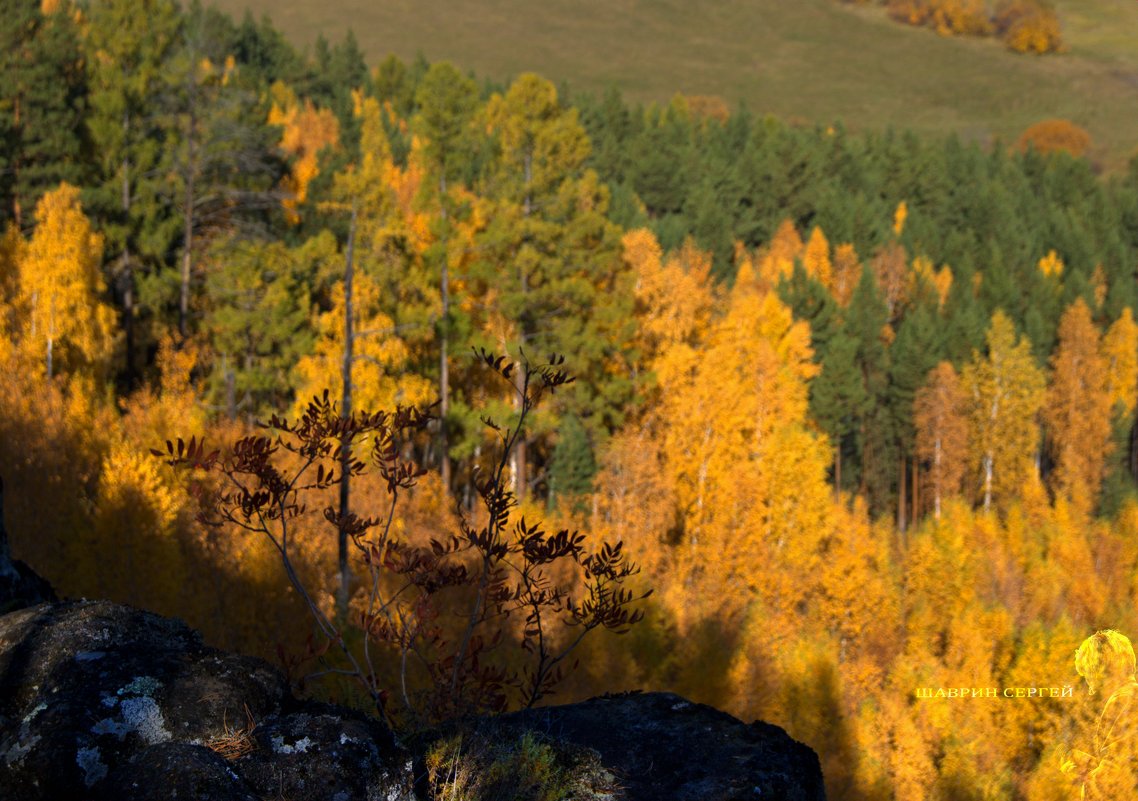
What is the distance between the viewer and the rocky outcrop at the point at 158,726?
617 cm

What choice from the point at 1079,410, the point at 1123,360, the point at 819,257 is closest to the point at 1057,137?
the point at 1123,360

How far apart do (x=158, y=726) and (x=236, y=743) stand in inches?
23.2

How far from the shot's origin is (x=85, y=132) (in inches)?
1793

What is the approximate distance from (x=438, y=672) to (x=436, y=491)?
3019cm

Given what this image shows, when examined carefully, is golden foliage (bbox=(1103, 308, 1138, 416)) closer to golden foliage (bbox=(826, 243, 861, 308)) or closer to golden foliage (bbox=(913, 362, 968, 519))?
golden foliage (bbox=(826, 243, 861, 308))

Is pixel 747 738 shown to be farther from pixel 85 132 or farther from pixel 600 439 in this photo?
pixel 85 132

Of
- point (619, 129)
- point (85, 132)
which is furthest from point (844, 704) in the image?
point (619, 129)

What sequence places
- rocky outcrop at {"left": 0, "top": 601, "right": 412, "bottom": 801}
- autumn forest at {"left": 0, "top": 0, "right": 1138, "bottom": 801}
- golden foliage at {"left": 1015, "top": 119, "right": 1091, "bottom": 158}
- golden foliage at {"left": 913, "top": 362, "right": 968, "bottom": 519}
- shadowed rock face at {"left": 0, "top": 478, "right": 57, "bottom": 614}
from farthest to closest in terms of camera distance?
golden foliage at {"left": 1015, "top": 119, "right": 1091, "bottom": 158} → golden foliage at {"left": 913, "top": 362, "right": 968, "bottom": 519} → autumn forest at {"left": 0, "top": 0, "right": 1138, "bottom": 801} → shadowed rock face at {"left": 0, "top": 478, "right": 57, "bottom": 614} → rocky outcrop at {"left": 0, "top": 601, "right": 412, "bottom": 801}

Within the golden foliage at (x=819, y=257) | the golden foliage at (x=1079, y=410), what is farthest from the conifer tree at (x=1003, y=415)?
the golden foliage at (x=819, y=257)

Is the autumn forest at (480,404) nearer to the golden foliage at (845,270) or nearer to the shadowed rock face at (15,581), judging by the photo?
the shadowed rock face at (15,581)

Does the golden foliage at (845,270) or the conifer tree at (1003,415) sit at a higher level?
the golden foliage at (845,270)

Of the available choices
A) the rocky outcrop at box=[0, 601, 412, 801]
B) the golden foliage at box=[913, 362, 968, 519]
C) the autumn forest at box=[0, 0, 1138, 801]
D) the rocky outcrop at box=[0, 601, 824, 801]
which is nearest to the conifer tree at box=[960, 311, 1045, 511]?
the golden foliage at box=[913, 362, 968, 519]

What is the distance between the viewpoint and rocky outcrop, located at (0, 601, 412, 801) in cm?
617

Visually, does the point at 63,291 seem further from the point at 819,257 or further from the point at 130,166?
the point at 819,257
